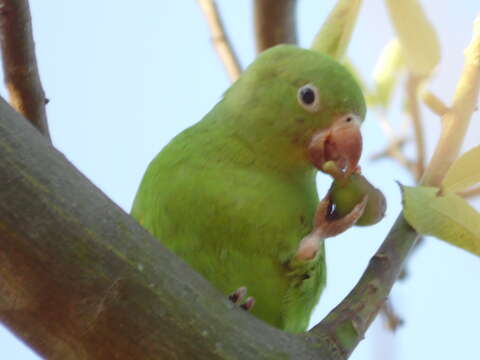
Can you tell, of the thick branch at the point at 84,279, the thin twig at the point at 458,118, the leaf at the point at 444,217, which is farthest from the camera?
the thin twig at the point at 458,118

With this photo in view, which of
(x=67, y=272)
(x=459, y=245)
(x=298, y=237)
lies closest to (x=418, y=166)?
(x=298, y=237)

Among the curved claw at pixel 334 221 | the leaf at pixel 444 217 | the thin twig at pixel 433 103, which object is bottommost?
the curved claw at pixel 334 221

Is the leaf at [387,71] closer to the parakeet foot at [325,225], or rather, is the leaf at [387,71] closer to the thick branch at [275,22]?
the thick branch at [275,22]

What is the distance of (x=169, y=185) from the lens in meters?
1.84

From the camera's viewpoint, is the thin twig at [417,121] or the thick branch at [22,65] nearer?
the thick branch at [22,65]

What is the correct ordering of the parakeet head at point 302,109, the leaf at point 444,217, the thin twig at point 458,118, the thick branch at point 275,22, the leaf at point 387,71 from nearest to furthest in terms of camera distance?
the leaf at point 444,217, the thin twig at point 458,118, the parakeet head at point 302,109, the thick branch at point 275,22, the leaf at point 387,71

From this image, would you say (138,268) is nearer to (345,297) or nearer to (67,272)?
(67,272)

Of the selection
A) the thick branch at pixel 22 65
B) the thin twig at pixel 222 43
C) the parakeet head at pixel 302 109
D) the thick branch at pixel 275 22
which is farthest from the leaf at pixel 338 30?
the thin twig at pixel 222 43

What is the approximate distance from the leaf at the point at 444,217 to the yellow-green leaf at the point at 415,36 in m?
0.35

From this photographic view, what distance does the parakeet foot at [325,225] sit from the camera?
1583mm

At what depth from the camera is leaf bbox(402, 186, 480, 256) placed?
1.33m

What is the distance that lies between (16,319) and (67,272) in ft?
0.28

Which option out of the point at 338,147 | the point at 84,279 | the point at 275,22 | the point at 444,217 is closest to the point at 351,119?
the point at 338,147

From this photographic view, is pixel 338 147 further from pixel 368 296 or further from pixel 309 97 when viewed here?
pixel 368 296
